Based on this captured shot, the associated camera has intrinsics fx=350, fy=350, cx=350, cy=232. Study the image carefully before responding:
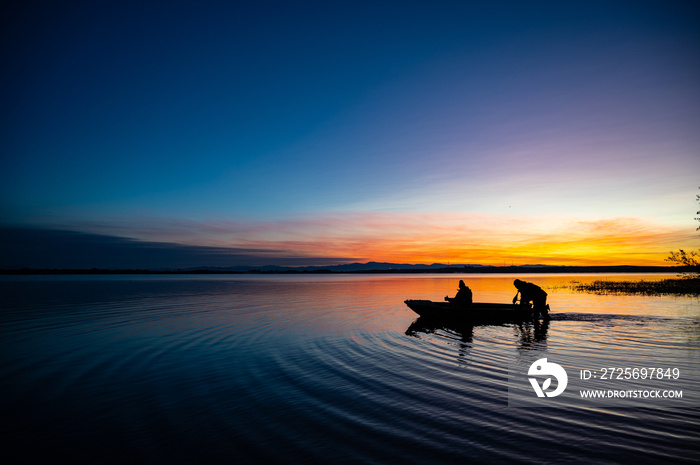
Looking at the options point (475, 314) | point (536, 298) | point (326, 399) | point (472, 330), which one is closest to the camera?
point (326, 399)

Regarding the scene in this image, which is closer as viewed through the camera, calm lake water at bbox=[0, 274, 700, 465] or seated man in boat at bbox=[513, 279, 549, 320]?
calm lake water at bbox=[0, 274, 700, 465]

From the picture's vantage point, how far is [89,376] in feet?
40.0

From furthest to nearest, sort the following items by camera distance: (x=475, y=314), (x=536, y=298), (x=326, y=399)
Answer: (x=536, y=298), (x=475, y=314), (x=326, y=399)

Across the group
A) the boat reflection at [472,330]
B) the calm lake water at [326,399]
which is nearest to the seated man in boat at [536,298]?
the boat reflection at [472,330]

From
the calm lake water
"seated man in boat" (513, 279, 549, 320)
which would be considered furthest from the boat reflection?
"seated man in boat" (513, 279, 549, 320)

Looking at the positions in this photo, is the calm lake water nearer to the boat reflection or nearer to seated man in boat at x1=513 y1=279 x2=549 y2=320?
the boat reflection

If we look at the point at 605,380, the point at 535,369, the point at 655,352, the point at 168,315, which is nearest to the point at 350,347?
the point at 535,369

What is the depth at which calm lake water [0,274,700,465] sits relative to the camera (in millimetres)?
6812

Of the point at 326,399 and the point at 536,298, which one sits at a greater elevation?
the point at 536,298

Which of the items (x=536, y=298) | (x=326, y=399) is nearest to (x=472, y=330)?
(x=536, y=298)

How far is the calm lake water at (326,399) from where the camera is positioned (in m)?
6.81

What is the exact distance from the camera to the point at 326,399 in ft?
31.8

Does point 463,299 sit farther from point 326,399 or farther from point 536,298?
point 326,399

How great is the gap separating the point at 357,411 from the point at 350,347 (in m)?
8.12
